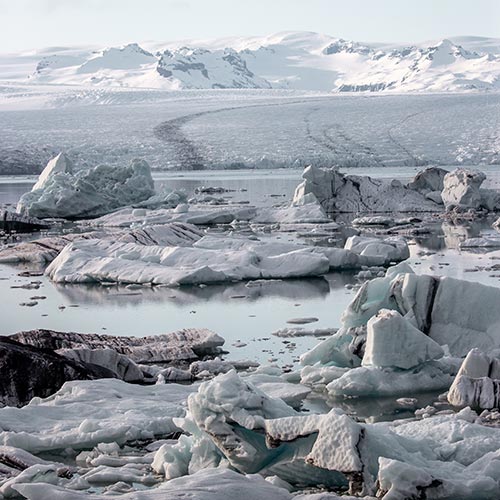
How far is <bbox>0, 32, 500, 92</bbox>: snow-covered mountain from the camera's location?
112 metres

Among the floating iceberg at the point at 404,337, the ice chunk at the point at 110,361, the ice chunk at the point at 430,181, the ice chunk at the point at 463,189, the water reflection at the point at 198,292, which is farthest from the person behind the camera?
the ice chunk at the point at 430,181

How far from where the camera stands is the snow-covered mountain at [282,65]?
366 ft

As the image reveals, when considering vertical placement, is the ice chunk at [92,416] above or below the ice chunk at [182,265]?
above

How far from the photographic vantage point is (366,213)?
15922 millimetres

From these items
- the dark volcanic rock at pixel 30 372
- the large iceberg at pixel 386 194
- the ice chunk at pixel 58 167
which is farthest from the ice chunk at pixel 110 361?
the ice chunk at pixel 58 167

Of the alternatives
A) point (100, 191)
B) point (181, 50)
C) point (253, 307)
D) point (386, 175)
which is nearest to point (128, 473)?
point (253, 307)

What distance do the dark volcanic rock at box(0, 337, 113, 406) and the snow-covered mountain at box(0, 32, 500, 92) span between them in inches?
3849

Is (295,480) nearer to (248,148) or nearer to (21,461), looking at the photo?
(21,461)

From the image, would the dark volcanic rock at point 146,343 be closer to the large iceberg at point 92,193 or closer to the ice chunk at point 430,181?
the large iceberg at point 92,193

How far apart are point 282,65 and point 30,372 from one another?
145013 mm

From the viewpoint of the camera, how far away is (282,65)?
147375 mm

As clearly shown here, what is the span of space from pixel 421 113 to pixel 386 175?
33.0 ft

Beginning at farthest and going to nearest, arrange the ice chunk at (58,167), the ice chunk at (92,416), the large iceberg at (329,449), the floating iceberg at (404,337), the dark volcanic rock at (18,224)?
the ice chunk at (58,167) < the dark volcanic rock at (18,224) < the floating iceberg at (404,337) < the ice chunk at (92,416) < the large iceberg at (329,449)

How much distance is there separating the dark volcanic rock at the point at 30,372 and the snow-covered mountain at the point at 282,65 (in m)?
97.8
